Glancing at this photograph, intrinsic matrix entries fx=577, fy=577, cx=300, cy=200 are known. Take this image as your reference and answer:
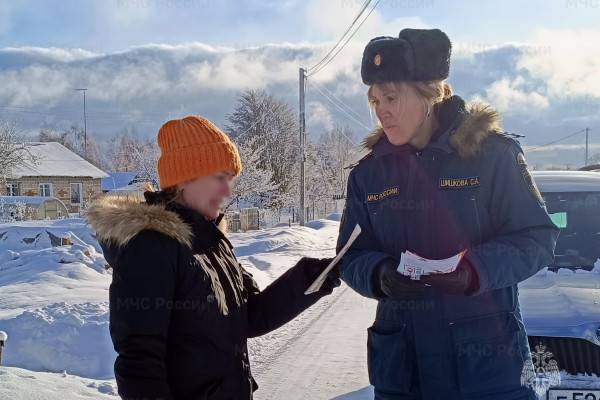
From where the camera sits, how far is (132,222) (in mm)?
2143

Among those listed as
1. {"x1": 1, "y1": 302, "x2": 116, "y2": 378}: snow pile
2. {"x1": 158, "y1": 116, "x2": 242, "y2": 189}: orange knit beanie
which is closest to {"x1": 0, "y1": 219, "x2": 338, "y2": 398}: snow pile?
{"x1": 1, "y1": 302, "x2": 116, "y2": 378}: snow pile

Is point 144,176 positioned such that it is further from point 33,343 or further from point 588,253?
point 588,253

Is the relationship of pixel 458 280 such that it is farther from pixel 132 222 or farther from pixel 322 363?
pixel 322 363

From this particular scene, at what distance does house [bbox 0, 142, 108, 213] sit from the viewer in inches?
1720

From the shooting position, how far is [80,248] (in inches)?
511

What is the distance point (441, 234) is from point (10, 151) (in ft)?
135

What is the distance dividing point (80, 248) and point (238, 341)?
11.6 m

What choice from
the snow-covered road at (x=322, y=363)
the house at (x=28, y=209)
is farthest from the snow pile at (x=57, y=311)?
the house at (x=28, y=209)

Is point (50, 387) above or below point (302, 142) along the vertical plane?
below

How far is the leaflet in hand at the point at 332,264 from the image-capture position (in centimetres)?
220

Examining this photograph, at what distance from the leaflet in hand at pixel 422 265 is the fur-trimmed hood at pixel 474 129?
40 centimetres

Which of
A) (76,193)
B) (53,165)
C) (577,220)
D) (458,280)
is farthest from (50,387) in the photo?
(76,193)

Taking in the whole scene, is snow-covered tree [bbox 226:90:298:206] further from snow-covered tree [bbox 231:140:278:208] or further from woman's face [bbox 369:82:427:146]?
woman's face [bbox 369:82:427:146]

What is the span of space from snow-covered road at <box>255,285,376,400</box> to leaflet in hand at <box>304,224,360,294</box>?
270 cm
